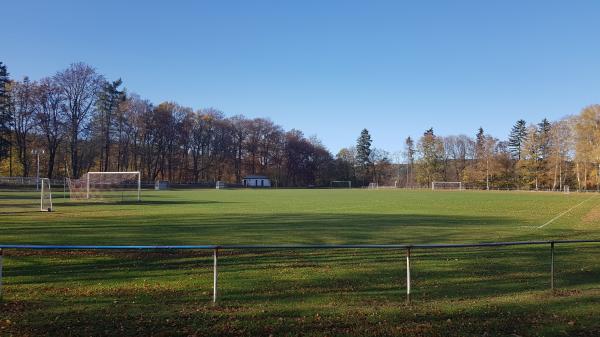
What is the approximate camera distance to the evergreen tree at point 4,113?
77.4 m

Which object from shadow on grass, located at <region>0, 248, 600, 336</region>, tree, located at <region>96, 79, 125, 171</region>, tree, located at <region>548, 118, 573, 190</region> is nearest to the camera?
shadow on grass, located at <region>0, 248, 600, 336</region>

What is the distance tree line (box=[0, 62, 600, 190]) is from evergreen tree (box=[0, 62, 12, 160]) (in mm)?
161

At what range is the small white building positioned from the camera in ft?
415

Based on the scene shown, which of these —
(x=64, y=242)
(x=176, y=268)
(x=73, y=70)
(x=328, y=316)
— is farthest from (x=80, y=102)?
(x=328, y=316)

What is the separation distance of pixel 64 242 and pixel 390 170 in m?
133

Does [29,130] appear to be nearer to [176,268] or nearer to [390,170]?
[176,268]

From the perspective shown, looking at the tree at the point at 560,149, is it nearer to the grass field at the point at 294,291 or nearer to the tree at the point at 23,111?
the grass field at the point at 294,291

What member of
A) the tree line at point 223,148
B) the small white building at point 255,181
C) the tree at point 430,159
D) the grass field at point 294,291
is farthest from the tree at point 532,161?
the grass field at point 294,291

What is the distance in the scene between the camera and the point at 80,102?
86.1 meters

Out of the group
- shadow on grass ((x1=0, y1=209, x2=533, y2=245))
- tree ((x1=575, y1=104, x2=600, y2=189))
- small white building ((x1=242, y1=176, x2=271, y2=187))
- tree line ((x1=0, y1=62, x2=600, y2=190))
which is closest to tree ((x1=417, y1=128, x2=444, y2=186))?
tree line ((x1=0, y1=62, x2=600, y2=190))

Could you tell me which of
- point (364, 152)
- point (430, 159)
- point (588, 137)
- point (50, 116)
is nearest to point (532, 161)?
point (588, 137)

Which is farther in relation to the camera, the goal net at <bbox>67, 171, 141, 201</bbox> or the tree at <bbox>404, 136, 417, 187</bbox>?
the tree at <bbox>404, 136, 417, 187</bbox>

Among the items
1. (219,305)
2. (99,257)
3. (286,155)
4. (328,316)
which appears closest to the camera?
(328,316)

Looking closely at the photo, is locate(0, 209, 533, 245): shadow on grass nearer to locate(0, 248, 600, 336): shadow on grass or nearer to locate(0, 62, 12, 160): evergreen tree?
locate(0, 248, 600, 336): shadow on grass
